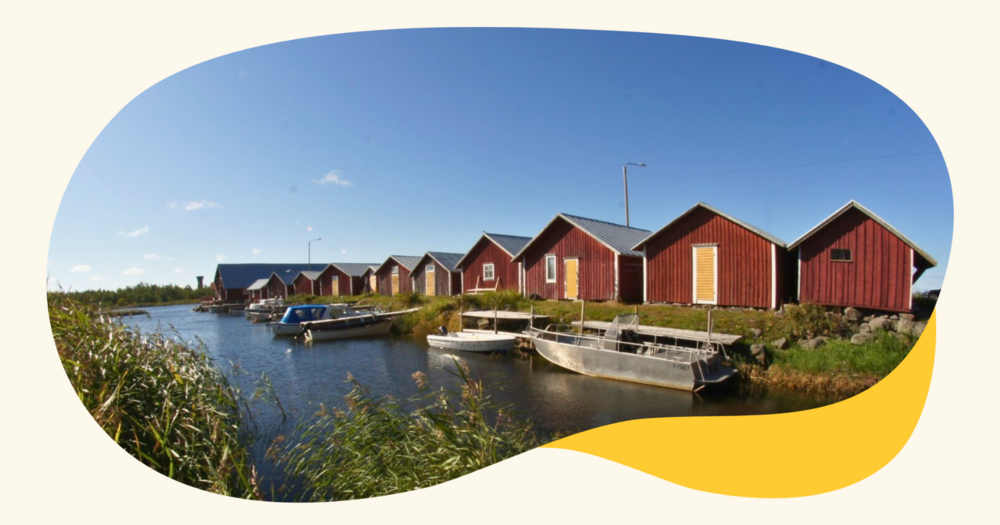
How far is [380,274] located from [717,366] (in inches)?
774

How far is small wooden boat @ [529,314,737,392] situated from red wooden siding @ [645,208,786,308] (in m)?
2.65

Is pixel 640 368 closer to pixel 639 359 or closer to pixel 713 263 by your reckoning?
pixel 639 359

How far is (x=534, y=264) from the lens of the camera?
1798 cm

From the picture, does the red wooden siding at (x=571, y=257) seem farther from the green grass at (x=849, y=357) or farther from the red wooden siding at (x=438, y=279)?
A: the green grass at (x=849, y=357)

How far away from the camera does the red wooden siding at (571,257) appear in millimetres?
16281

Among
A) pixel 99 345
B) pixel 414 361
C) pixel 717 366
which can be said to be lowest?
pixel 414 361

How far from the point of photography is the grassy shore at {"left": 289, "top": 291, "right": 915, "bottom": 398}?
5.72m

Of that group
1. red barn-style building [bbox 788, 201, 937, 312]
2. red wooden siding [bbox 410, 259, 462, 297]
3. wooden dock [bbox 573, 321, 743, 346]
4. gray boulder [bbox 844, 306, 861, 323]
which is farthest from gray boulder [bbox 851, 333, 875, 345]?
red wooden siding [bbox 410, 259, 462, 297]

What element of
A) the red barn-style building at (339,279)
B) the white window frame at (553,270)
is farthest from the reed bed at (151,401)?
the white window frame at (553,270)

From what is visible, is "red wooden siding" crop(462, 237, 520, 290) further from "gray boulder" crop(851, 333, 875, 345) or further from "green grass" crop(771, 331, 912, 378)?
"gray boulder" crop(851, 333, 875, 345)

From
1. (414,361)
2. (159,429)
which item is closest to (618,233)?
(414,361)

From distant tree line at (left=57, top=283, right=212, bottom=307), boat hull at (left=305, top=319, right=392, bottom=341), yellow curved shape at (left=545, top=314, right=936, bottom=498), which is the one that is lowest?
boat hull at (left=305, top=319, right=392, bottom=341)

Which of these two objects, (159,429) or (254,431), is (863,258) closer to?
(159,429)

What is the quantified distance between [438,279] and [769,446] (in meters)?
21.2
